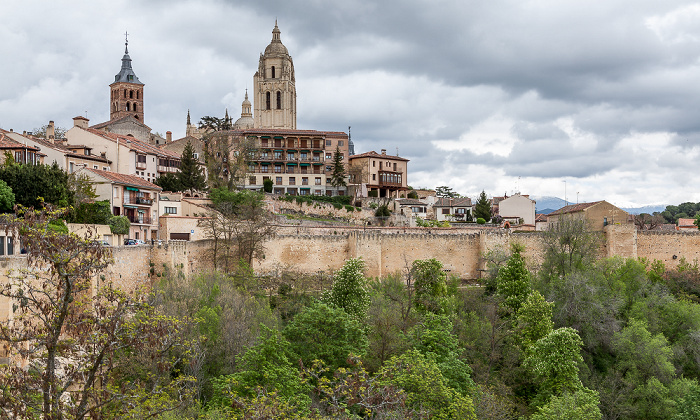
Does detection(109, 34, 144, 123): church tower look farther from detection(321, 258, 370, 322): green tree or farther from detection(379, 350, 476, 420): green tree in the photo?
detection(379, 350, 476, 420): green tree

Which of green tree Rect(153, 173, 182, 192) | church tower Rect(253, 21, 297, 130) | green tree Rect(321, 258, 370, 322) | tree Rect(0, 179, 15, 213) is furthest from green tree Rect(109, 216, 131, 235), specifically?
church tower Rect(253, 21, 297, 130)

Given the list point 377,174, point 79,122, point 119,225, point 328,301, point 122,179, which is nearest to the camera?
point 328,301

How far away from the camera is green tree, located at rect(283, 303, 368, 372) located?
26.8 metres

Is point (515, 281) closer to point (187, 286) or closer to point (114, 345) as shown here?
point (187, 286)

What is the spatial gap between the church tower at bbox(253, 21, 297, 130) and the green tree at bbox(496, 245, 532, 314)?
51867 millimetres

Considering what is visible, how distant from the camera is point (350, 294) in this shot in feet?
115

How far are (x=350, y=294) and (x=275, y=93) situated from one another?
5755 centimetres

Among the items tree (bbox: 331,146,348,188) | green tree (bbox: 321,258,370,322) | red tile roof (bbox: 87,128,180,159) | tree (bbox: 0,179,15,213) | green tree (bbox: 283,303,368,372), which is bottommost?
green tree (bbox: 283,303,368,372)

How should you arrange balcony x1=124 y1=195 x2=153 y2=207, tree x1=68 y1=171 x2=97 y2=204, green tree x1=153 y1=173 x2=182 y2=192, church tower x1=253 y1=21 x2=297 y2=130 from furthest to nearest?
church tower x1=253 y1=21 x2=297 y2=130, green tree x1=153 y1=173 x2=182 y2=192, balcony x1=124 y1=195 x2=153 y2=207, tree x1=68 y1=171 x2=97 y2=204

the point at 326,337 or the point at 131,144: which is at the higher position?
the point at 131,144

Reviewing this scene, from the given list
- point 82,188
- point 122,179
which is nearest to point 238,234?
point 122,179

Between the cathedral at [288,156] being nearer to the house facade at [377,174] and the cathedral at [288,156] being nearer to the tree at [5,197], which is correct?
the house facade at [377,174]

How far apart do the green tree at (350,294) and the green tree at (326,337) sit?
5.81 m

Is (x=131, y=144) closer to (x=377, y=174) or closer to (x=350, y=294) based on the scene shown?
(x=377, y=174)
